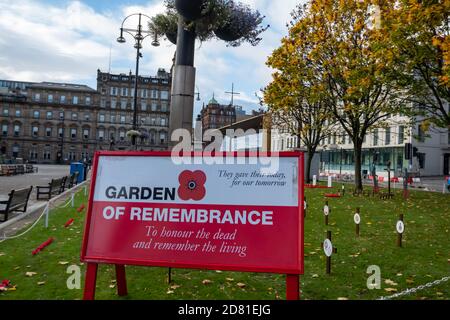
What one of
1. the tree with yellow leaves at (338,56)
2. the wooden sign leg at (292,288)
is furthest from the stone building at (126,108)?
the wooden sign leg at (292,288)

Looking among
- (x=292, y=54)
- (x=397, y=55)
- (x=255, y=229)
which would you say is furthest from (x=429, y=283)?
(x=292, y=54)

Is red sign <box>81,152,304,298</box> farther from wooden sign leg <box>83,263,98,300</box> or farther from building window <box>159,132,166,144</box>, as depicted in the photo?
building window <box>159,132,166,144</box>

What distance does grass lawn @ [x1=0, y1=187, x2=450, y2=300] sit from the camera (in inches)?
204

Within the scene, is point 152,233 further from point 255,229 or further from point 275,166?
point 275,166

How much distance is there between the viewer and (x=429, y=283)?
18.3ft

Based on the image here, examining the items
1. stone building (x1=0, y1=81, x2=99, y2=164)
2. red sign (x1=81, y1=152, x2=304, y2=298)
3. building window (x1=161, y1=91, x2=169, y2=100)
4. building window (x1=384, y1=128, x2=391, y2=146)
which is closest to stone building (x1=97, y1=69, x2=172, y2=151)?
building window (x1=161, y1=91, x2=169, y2=100)

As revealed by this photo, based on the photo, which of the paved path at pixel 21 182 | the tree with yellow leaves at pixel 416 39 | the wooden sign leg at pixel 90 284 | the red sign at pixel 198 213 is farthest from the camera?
the paved path at pixel 21 182

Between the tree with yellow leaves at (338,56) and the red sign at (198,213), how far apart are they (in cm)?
1492

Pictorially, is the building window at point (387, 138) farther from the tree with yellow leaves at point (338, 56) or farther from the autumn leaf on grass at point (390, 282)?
the autumn leaf on grass at point (390, 282)

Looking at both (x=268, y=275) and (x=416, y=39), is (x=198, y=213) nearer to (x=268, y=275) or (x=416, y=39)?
(x=268, y=275)

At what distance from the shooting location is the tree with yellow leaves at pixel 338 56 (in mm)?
19203

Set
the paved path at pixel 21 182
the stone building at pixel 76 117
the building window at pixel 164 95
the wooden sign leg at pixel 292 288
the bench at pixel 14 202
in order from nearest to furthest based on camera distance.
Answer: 1. the wooden sign leg at pixel 292 288
2. the bench at pixel 14 202
3. the paved path at pixel 21 182
4. the stone building at pixel 76 117
5. the building window at pixel 164 95

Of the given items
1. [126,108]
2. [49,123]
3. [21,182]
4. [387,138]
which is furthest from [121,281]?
[49,123]
